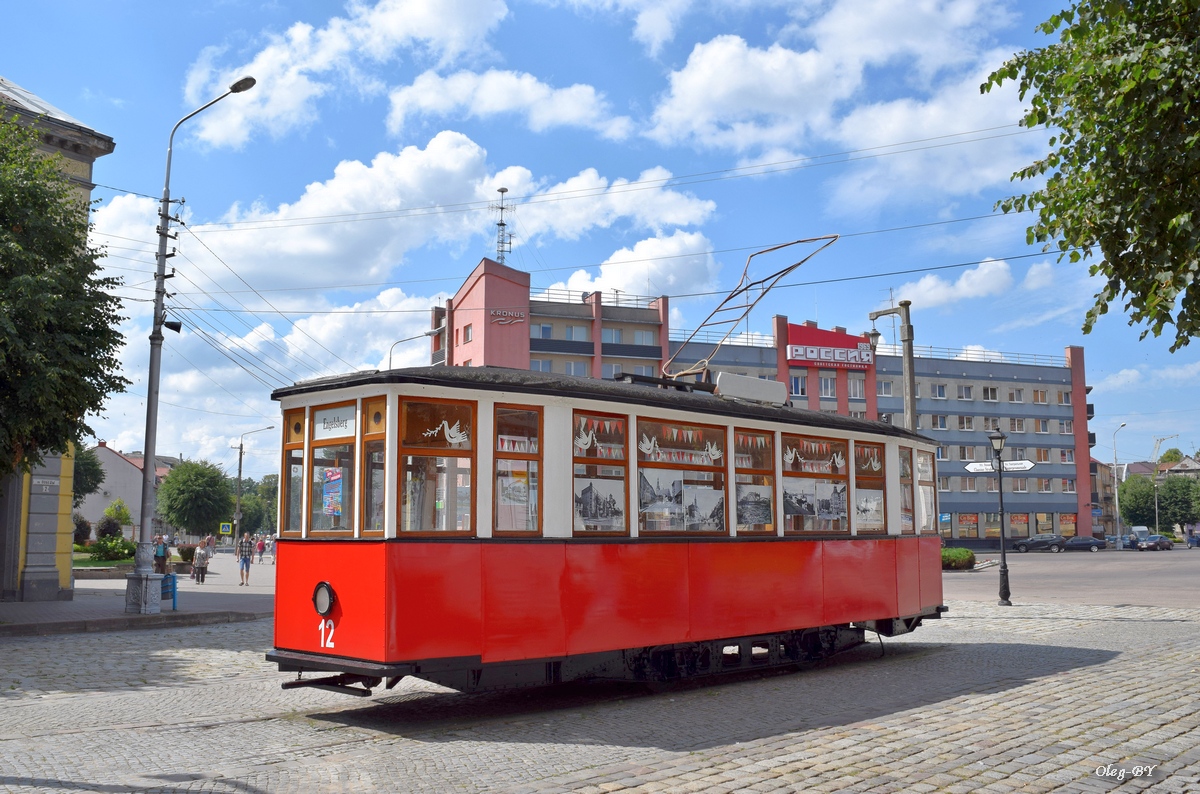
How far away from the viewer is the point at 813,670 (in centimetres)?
1126

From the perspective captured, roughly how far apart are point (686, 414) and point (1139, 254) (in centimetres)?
416

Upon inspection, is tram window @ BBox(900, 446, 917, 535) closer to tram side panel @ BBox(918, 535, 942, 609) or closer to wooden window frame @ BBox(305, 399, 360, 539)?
tram side panel @ BBox(918, 535, 942, 609)

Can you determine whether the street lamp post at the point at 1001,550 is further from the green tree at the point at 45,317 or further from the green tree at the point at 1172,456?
the green tree at the point at 1172,456

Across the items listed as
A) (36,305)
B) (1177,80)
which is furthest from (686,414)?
(36,305)

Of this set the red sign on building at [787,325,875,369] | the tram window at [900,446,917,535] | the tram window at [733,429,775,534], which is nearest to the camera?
Answer: the tram window at [733,429,775,534]

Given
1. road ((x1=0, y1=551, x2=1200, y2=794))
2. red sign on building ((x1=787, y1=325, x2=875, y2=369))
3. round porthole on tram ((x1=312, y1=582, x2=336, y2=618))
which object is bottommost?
road ((x1=0, y1=551, x2=1200, y2=794))

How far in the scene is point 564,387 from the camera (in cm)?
890

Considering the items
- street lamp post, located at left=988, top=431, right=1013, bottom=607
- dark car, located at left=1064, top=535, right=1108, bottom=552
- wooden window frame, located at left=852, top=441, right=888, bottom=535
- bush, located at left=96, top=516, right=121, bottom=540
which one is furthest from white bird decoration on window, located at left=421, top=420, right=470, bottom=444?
dark car, located at left=1064, top=535, right=1108, bottom=552

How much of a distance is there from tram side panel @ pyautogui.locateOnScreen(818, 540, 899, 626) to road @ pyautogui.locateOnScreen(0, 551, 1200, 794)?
63 centimetres

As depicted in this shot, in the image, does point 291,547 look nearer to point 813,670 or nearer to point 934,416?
point 813,670

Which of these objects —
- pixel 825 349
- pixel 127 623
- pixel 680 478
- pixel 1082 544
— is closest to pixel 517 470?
pixel 680 478

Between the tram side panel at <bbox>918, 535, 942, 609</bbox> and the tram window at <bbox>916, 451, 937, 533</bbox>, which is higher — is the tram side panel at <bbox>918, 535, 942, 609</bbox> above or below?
below

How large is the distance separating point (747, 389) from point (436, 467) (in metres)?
4.18

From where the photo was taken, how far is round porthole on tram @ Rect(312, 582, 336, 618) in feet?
27.0
